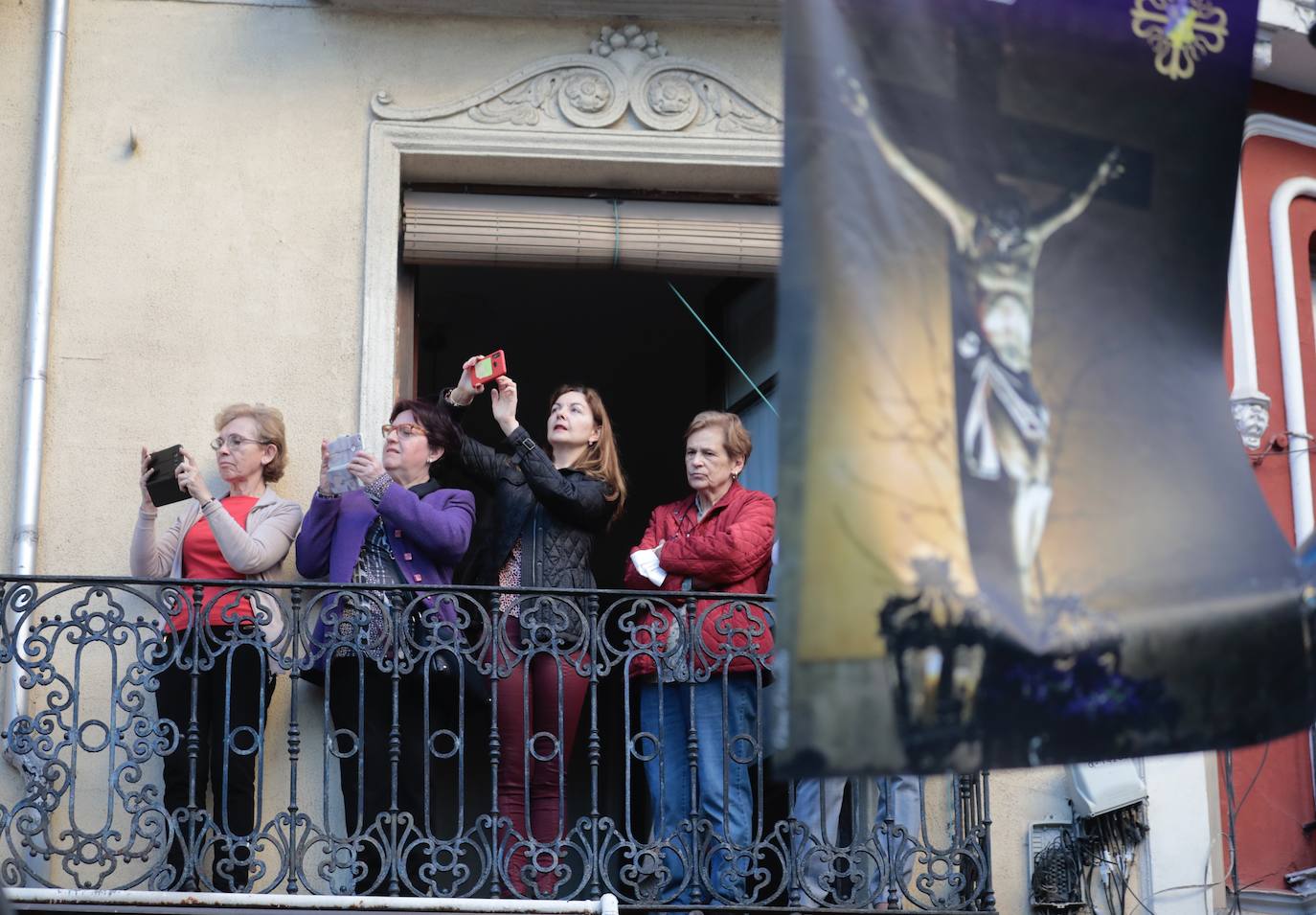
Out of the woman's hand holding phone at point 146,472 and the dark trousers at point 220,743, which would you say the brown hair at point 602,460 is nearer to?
the dark trousers at point 220,743

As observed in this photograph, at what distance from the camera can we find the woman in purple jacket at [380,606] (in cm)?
891

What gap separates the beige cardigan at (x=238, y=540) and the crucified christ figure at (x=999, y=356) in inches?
151

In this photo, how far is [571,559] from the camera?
9336mm

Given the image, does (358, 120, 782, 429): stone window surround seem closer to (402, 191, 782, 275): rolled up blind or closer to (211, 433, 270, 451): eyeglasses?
(402, 191, 782, 275): rolled up blind

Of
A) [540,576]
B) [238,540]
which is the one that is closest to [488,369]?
[540,576]

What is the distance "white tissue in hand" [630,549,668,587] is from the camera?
30.4ft

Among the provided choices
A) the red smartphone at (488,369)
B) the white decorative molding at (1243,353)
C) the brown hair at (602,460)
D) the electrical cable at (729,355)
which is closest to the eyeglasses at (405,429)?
the red smartphone at (488,369)

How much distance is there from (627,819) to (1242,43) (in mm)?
3703

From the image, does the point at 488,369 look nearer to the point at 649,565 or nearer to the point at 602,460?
the point at 602,460

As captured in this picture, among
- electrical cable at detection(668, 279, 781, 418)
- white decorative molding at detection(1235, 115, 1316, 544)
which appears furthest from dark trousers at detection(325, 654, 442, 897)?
white decorative molding at detection(1235, 115, 1316, 544)

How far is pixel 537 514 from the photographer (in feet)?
30.7

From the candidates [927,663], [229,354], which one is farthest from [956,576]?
[229,354]

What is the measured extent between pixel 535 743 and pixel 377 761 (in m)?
0.64

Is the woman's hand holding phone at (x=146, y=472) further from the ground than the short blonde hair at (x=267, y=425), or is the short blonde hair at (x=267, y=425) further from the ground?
the short blonde hair at (x=267, y=425)
